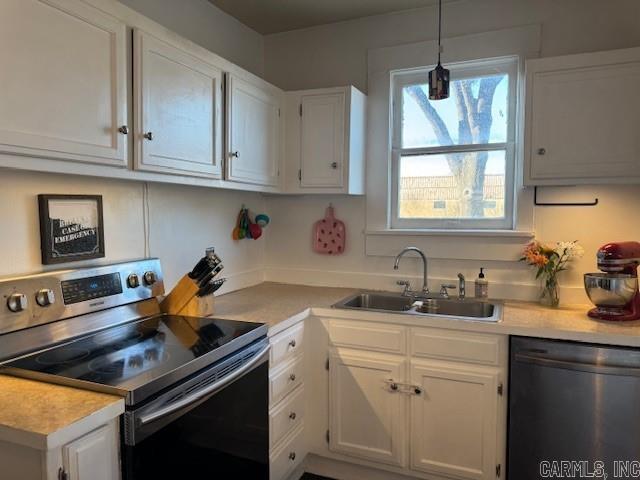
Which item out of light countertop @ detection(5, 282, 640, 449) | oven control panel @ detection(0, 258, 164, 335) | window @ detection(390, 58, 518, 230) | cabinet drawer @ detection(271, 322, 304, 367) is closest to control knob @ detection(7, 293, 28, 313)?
oven control panel @ detection(0, 258, 164, 335)

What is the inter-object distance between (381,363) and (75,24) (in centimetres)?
172

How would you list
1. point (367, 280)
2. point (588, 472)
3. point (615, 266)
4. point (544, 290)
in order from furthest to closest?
point (367, 280)
point (544, 290)
point (615, 266)
point (588, 472)

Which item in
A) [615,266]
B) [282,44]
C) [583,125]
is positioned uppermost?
[282,44]

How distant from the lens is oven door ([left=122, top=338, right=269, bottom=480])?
1.18 metres

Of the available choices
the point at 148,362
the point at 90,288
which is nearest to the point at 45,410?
the point at 148,362

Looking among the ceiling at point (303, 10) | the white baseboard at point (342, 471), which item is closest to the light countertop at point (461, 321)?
the white baseboard at point (342, 471)

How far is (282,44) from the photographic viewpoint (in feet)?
9.46

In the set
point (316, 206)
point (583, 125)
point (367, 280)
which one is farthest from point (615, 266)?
point (316, 206)

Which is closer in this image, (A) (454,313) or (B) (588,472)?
(B) (588,472)

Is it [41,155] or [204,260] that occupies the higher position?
[41,155]

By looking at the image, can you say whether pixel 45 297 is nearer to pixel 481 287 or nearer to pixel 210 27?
pixel 210 27

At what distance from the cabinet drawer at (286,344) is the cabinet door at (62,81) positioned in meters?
0.92

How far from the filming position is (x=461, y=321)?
1.96 m

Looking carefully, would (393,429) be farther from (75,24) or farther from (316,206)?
(75,24)
